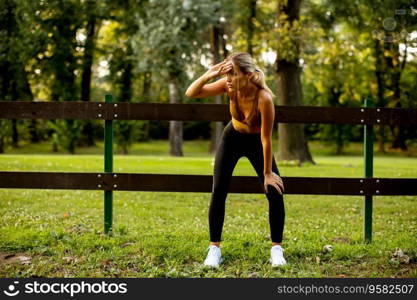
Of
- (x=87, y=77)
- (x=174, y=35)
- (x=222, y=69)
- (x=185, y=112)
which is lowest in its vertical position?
(x=185, y=112)

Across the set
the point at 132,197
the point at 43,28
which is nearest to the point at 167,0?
the point at 43,28

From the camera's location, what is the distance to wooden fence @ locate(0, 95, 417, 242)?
5449mm

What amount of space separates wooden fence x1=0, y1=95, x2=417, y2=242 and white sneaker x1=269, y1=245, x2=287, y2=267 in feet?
3.09

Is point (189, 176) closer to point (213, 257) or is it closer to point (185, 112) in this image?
point (185, 112)

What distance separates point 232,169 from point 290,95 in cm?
1349

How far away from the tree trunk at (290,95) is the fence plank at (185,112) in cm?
1202

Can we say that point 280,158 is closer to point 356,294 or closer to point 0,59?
point 356,294

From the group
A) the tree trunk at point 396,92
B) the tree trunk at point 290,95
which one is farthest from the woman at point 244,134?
the tree trunk at point 396,92

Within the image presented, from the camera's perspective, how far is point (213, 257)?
4.52 meters

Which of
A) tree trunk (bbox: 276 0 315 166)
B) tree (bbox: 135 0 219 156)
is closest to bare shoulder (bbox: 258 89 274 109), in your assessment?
tree trunk (bbox: 276 0 315 166)

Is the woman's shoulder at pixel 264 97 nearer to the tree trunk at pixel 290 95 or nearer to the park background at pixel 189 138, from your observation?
the park background at pixel 189 138

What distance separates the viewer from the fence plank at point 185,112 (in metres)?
5.56

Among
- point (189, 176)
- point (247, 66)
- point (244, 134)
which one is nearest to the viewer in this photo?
point (247, 66)

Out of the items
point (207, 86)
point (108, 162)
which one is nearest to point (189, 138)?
point (108, 162)
